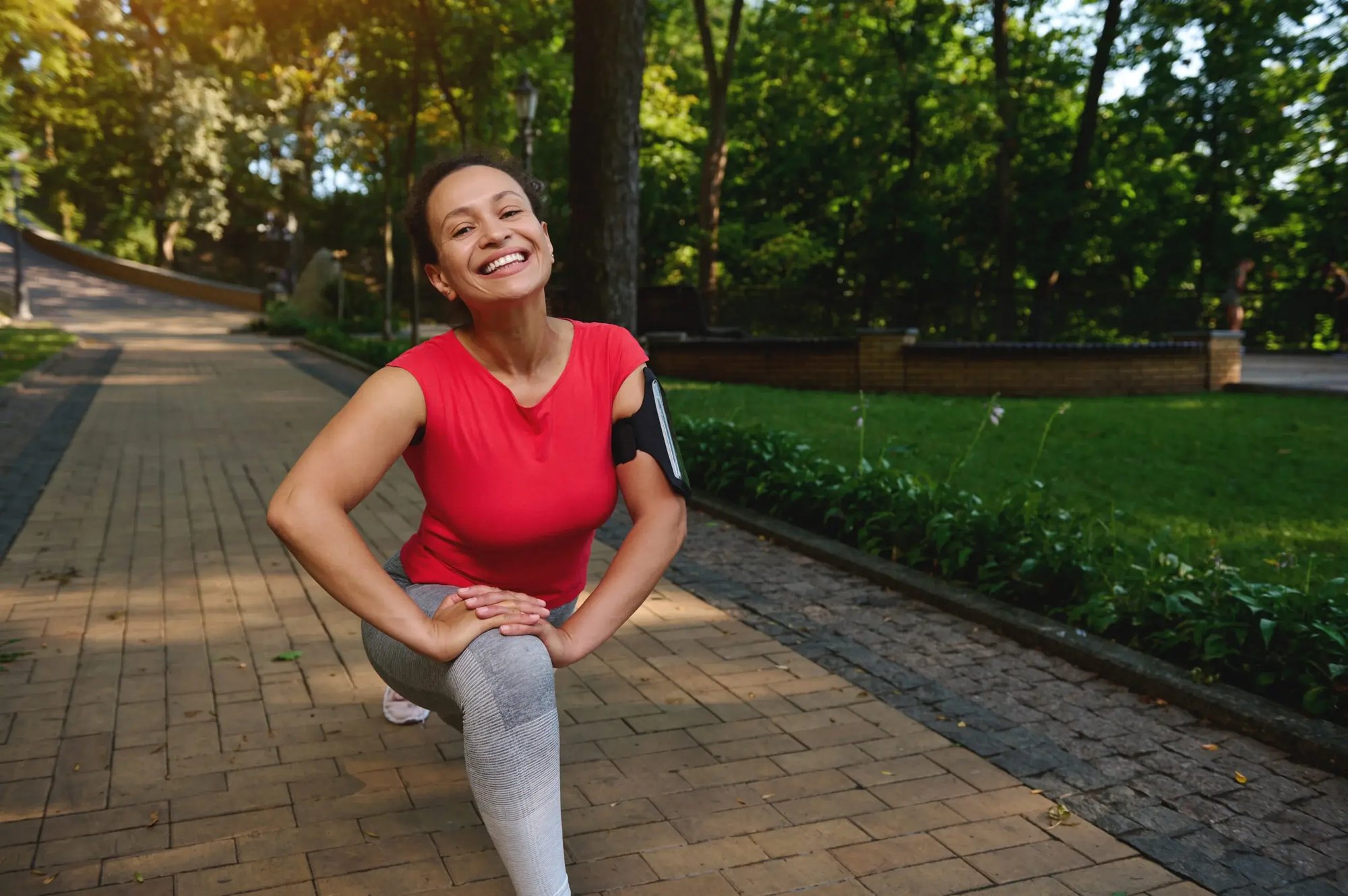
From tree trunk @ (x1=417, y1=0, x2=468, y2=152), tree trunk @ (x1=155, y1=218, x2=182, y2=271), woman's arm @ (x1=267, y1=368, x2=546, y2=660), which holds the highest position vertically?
tree trunk @ (x1=417, y1=0, x2=468, y2=152)

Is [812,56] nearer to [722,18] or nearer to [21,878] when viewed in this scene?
[722,18]

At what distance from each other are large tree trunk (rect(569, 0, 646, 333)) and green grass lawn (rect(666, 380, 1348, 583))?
1.66 m

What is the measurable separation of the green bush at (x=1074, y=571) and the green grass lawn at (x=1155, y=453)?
16.8 inches

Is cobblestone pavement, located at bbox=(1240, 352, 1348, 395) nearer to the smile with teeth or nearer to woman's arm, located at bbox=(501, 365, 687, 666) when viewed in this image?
woman's arm, located at bbox=(501, 365, 687, 666)

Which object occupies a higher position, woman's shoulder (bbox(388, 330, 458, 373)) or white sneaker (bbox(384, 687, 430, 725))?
woman's shoulder (bbox(388, 330, 458, 373))

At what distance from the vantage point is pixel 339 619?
18.7 feet

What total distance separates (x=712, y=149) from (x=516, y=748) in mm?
24861

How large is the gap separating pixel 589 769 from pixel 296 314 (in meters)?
33.6

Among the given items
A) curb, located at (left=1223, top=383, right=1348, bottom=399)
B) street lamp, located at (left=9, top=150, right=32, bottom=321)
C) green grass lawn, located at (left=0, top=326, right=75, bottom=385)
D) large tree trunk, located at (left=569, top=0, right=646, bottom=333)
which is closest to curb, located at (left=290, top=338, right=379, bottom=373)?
green grass lawn, located at (left=0, top=326, right=75, bottom=385)

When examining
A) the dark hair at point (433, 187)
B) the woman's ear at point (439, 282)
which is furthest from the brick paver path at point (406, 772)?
the dark hair at point (433, 187)

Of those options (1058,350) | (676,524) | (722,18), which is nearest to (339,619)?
(676,524)

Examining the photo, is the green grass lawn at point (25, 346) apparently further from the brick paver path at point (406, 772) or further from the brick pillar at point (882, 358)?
the brick paver path at point (406, 772)

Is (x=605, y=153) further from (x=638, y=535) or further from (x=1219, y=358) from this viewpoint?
(x=1219, y=358)

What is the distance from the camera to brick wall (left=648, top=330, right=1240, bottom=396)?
17.1 metres
